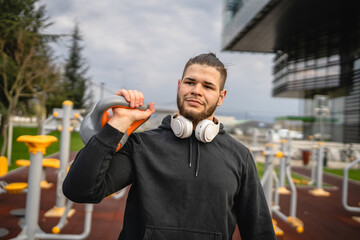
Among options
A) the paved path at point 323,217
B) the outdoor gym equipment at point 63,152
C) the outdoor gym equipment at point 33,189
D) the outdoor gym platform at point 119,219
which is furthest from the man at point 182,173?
the outdoor gym equipment at point 63,152

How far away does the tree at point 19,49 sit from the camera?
28.2 feet

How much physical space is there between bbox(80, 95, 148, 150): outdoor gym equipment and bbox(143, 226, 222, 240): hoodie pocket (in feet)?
1.26

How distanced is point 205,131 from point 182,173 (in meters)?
0.22

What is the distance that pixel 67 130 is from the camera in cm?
416

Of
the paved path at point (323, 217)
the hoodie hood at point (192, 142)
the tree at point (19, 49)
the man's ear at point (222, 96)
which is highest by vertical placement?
the tree at point (19, 49)

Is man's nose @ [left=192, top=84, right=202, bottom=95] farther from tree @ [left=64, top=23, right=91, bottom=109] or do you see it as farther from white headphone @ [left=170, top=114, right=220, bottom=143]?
tree @ [left=64, top=23, right=91, bottom=109]

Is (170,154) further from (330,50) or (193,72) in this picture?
(330,50)

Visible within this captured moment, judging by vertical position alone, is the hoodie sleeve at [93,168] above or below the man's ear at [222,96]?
below

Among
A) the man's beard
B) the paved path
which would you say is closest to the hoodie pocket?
the man's beard

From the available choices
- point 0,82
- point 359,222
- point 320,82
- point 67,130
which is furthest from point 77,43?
point 359,222

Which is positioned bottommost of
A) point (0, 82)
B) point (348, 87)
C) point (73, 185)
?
point (73, 185)

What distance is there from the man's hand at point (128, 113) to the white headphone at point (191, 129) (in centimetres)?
20

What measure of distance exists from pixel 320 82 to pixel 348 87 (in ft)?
7.94

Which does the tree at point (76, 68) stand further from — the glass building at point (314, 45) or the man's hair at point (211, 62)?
the man's hair at point (211, 62)
